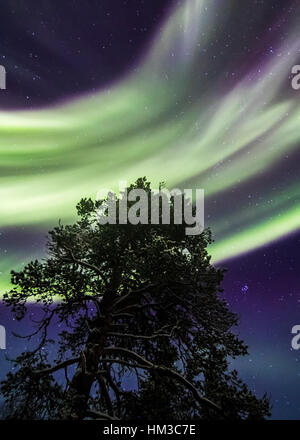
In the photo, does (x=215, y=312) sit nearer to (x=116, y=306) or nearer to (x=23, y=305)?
(x=116, y=306)

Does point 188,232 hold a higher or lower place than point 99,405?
higher

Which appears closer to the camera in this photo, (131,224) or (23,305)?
(23,305)

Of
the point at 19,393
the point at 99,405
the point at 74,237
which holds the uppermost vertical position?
the point at 74,237

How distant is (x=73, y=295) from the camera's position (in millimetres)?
9328

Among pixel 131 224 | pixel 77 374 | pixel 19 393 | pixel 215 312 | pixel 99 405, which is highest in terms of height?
pixel 131 224

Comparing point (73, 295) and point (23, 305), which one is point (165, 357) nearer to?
point (73, 295)

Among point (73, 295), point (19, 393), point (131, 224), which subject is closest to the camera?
point (19, 393)

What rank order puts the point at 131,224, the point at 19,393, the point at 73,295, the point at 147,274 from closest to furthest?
the point at 19,393
the point at 147,274
the point at 73,295
the point at 131,224

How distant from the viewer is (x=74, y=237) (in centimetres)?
962

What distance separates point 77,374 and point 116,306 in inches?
105
